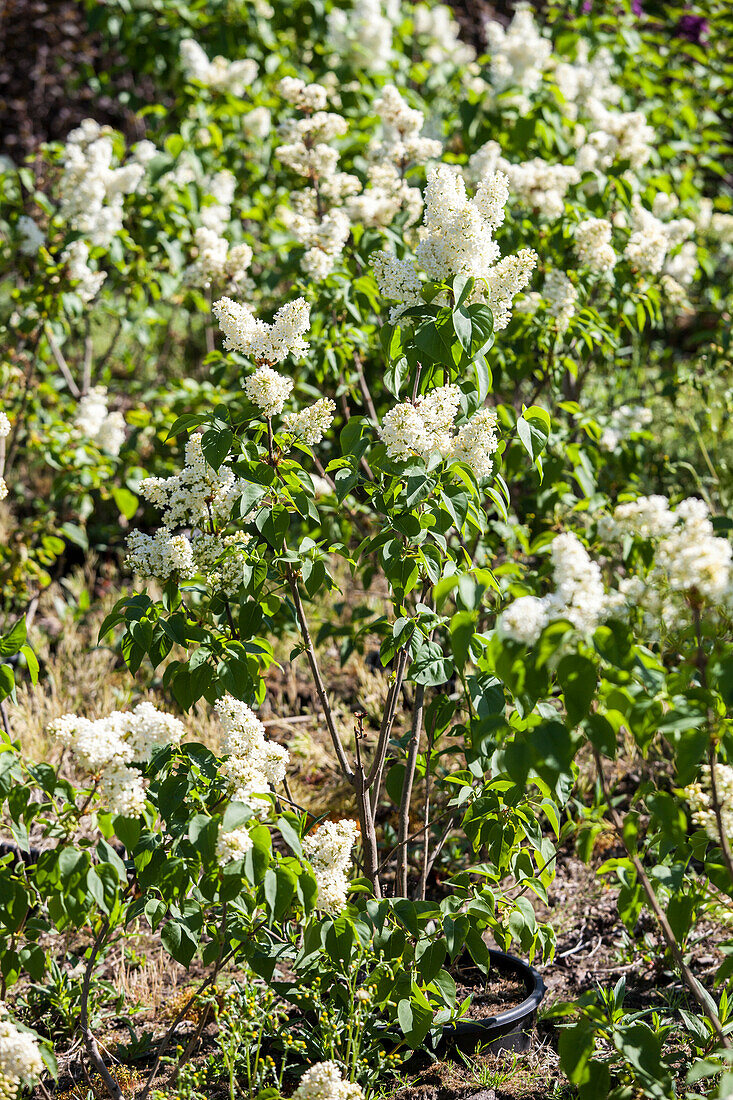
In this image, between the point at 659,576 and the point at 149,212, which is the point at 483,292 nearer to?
the point at 659,576

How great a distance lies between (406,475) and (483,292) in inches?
18.0

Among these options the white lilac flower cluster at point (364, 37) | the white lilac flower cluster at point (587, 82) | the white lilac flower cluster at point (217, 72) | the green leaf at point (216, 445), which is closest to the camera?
the green leaf at point (216, 445)

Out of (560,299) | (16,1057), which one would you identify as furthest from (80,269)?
(16,1057)

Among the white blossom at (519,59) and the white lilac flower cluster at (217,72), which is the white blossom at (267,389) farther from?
the white lilac flower cluster at (217,72)

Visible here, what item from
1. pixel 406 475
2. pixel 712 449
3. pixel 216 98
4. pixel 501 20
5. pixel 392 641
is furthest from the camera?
pixel 501 20

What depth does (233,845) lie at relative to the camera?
1.64 meters

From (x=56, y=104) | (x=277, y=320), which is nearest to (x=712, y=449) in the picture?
(x=277, y=320)

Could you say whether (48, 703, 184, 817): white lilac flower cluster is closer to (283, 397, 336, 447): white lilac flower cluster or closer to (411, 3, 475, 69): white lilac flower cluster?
(283, 397, 336, 447): white lilac flower cluster

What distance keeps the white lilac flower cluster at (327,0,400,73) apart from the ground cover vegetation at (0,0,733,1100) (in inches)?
0.7

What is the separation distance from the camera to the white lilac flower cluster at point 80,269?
11.5 ft

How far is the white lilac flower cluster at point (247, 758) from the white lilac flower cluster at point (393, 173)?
175 cm

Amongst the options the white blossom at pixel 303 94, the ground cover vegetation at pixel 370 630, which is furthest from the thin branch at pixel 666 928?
the white blossom at pixel 303 94

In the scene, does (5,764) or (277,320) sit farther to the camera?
(277,320)

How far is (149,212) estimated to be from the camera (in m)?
3.98
